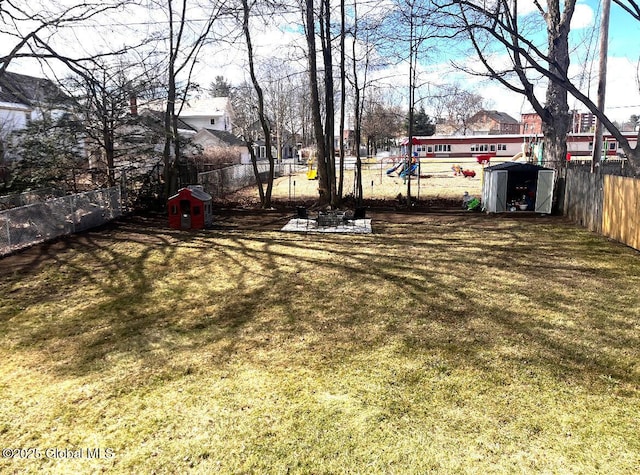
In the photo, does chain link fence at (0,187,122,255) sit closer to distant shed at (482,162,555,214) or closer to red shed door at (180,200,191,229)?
red shed door at (180,200,191,229)

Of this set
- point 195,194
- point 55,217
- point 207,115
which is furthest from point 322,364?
point 207,115

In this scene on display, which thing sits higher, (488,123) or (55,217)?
(488,123)

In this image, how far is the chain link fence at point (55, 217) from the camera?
9.80 metres

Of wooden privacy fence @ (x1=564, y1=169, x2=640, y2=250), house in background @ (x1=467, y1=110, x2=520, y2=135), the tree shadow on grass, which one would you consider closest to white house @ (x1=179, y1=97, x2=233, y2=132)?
the tree shadow on grass

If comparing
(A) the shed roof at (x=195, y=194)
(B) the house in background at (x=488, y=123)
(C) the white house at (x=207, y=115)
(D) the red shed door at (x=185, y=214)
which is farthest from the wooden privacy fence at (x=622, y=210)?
(B) the house in background at (x=488, y=123)

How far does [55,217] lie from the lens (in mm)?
11344

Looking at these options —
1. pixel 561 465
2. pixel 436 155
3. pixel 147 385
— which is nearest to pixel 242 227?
pixel 147 385

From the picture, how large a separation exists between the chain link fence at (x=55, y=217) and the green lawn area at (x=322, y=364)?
39.9 inches

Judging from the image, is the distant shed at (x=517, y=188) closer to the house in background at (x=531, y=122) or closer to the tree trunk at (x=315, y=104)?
the tree trunk at (x=315, y=104)

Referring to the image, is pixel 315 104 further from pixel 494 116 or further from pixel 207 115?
pixel 494 116

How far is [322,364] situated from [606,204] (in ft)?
33.0

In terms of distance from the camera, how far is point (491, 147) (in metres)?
53.1

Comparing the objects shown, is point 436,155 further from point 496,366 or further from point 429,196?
point 496,366

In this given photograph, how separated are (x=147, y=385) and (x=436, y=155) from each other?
5385 centimetres
